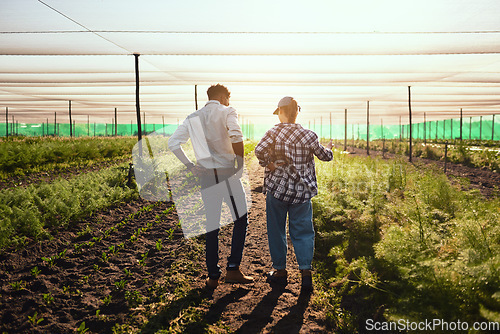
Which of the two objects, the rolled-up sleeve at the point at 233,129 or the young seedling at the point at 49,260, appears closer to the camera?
the rolled-up sleeve at the point at 233,129

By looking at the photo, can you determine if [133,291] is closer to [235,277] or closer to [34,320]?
[34,320]

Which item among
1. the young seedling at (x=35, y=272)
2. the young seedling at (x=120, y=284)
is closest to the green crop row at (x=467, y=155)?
the young seedling at (x=120, y=284)

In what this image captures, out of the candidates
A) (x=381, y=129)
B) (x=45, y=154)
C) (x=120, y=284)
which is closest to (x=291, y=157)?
(x=120, y=284)

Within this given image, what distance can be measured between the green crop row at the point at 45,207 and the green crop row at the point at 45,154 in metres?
3.87

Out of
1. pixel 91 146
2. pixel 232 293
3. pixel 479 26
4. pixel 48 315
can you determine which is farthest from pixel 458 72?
pixel 91 146

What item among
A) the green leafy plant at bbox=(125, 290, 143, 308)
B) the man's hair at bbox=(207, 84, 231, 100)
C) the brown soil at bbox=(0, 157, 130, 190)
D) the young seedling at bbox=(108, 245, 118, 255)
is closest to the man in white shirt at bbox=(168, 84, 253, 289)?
the man's hair at bbox=(207, 84, 231, 100)

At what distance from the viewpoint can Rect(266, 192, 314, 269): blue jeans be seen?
118 inches

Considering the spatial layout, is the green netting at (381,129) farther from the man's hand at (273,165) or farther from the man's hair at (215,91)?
the man's hand at (273,165)

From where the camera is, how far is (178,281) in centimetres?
315

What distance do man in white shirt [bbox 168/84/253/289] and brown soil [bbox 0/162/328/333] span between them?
0.41 meters

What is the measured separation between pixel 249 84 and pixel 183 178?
11.6ft

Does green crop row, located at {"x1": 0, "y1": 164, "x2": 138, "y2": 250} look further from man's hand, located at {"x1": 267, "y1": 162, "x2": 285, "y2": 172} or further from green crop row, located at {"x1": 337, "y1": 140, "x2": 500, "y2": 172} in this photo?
green crop row, located at {"x1": 337, "y1": 140, "x2": 500, "y2": 172}

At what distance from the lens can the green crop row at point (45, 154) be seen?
9.07m

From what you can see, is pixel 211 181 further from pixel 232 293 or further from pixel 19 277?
pixel 19 277
